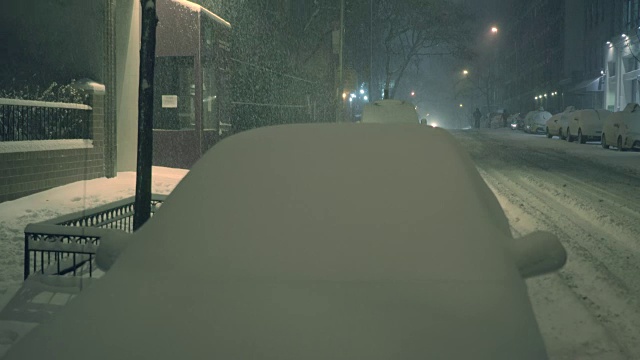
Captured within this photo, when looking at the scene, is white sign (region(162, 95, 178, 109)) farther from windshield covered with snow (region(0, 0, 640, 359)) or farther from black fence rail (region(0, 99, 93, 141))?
black fence rail (region(0, 99, 93, 141))

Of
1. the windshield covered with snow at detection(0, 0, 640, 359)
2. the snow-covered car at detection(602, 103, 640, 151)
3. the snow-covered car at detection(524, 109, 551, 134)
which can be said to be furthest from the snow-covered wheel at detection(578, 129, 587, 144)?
the snow-covered car at detection(524, 109, 551, 134)

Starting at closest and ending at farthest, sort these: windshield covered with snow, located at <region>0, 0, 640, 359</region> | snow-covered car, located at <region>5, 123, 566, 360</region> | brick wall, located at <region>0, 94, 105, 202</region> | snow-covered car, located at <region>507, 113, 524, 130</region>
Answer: snow-covered car, located at <region>5, 123, 566, 360</region>
windshield covered with snow, located at <region>0, 0, 640, 359</region>
brick wall, located at <region>0, 94, 105, 202</region>
snow-covered car, located at <region>507, 113, 524, 130</region>

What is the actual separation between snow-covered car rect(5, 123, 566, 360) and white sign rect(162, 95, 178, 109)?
637 inches

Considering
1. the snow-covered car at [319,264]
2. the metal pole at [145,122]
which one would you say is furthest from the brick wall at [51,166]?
the snow-covered car at [319,264]

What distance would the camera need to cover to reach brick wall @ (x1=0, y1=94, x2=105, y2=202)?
12.0m

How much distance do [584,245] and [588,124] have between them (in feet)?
96.9

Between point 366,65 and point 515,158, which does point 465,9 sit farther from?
point 515,158

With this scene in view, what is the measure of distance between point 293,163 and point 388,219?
0.64 meters

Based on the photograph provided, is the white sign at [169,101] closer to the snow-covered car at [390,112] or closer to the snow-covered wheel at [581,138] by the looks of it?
the snow-covered car at [390,112]

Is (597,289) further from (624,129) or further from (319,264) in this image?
(624,129)

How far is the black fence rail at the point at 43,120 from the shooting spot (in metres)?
12.1

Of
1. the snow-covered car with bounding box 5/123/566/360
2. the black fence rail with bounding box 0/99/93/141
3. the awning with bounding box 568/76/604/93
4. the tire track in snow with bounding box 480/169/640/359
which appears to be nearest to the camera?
the snow-covered car with bounding box 5/123/566/360

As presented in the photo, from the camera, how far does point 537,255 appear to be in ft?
11.0

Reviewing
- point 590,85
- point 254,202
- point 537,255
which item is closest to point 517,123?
point 590,85
